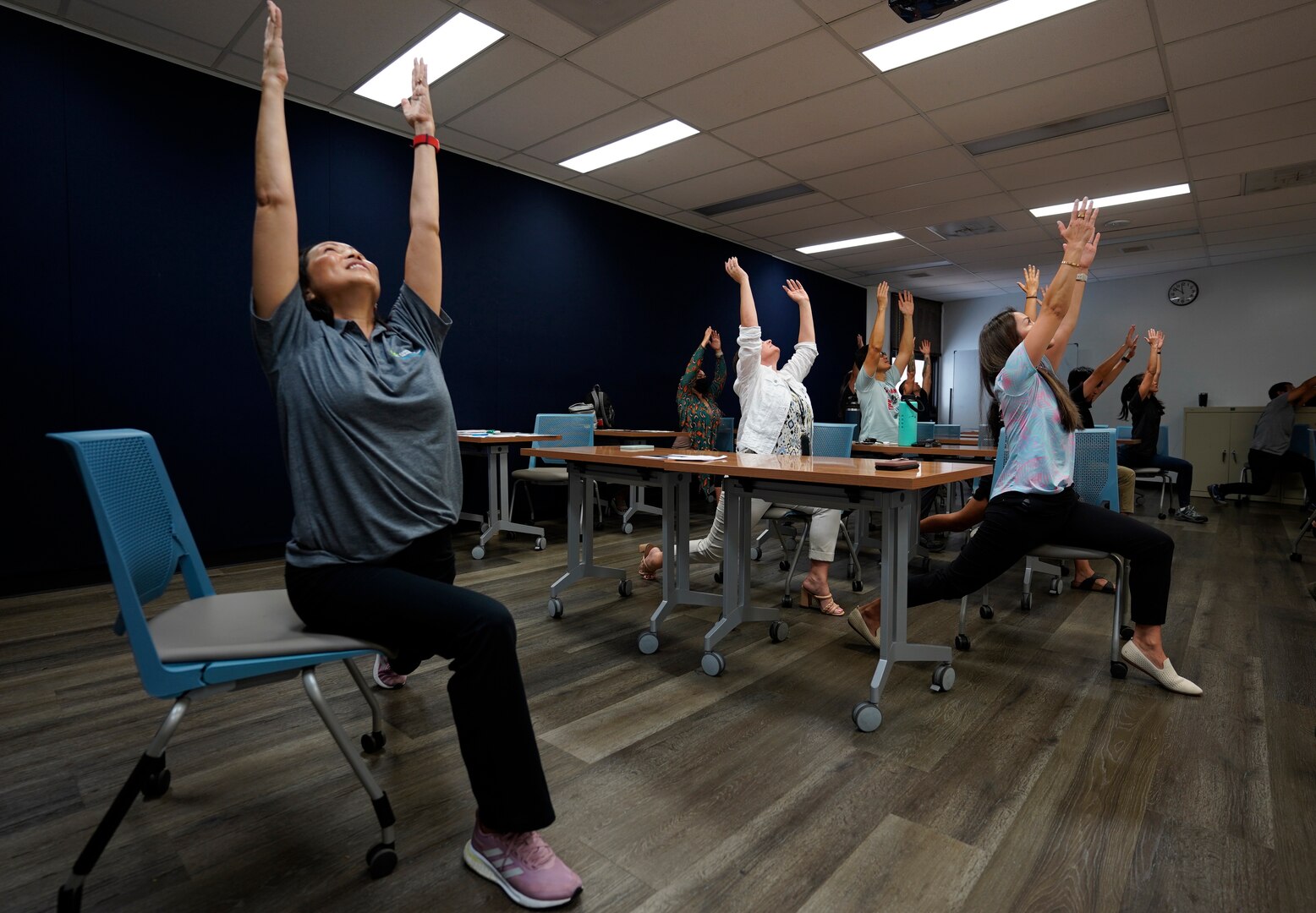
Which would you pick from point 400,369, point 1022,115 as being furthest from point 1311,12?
point 400,369

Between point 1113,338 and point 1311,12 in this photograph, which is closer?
point 1311,12

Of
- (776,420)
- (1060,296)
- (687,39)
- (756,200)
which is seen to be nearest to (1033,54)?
(687,39)

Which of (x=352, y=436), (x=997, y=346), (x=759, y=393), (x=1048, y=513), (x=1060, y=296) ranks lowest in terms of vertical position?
(x=1048, y=513)

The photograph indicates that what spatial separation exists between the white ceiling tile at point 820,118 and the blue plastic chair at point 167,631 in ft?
14.3

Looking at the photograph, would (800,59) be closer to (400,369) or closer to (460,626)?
(400,369)

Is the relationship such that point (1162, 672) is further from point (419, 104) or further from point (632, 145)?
point (632, 145)

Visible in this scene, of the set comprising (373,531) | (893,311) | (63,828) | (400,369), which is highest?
(893,311)

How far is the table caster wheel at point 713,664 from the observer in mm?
2449

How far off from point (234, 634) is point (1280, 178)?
815cm

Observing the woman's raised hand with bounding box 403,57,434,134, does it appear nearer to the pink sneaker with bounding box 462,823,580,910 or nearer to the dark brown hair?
the pink sneaker with bounding box 462,823,580,910

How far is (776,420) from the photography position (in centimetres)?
323

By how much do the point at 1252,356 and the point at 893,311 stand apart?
4669 millimetres

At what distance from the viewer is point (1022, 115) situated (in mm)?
4633

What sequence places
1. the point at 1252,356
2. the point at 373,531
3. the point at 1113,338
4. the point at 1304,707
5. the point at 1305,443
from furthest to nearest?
the point at 1113,338
the point at 1252,356
the point at 1305,443
the point at 1304,707
the point at 373,531
